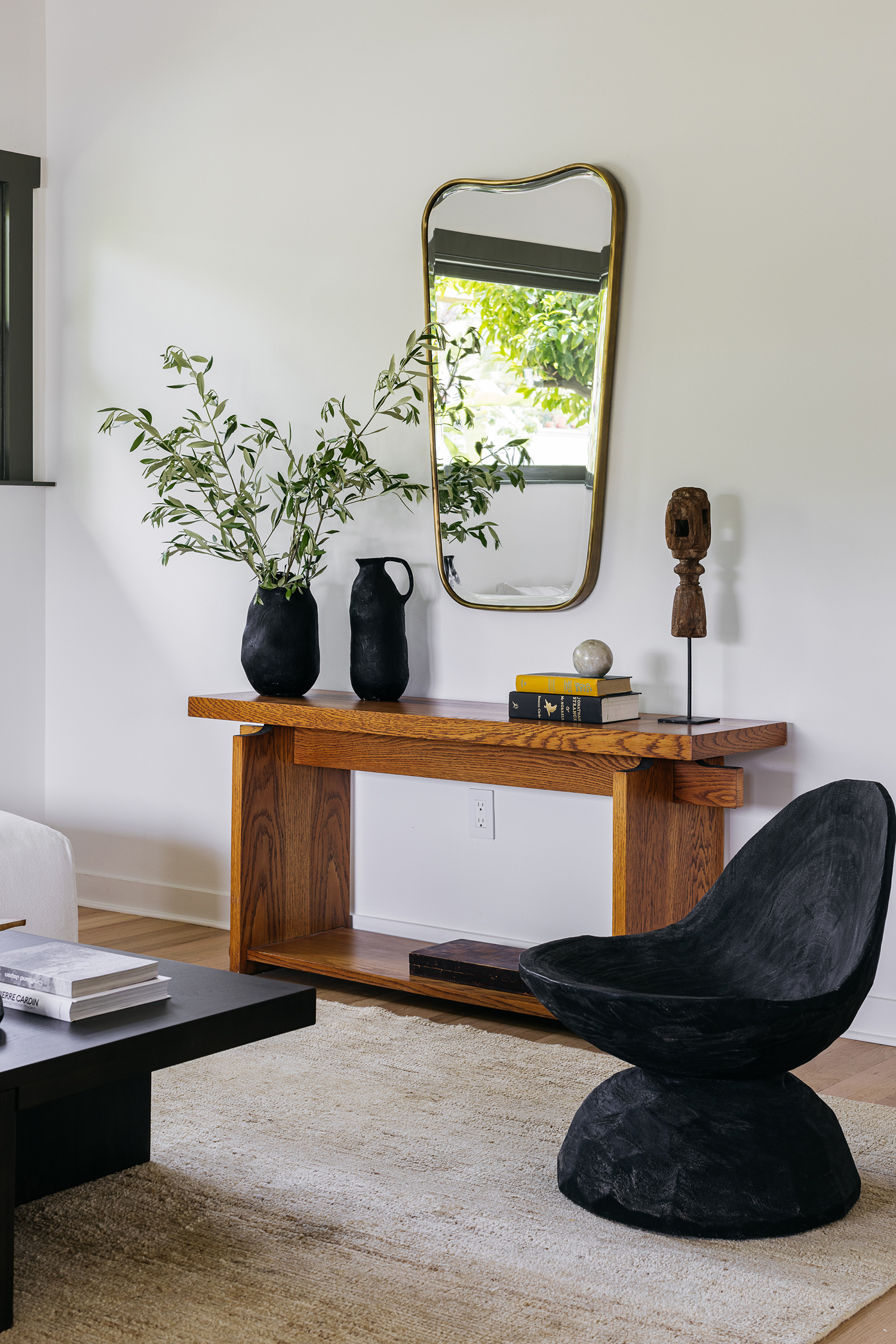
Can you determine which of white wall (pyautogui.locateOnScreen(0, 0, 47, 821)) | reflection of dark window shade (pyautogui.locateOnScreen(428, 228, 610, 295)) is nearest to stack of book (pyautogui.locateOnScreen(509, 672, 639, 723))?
reflection of dark window shade (pyautogui.locateOnScreen(428, 228, 610, 295))

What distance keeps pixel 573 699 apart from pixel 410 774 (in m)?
0.58

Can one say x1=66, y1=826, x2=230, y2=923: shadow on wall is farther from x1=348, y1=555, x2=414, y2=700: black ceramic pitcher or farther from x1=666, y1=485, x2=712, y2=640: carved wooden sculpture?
x1=666, y1=485, x2=712, y2=640: carved wooden sculpture

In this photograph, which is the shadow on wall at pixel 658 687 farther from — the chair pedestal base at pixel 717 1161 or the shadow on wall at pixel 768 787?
the chair pedestal base at pixel 717 1161

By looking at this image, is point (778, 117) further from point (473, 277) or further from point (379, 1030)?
point (379, 1030)

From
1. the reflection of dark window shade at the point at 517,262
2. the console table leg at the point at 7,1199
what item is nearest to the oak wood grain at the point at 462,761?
the reflection of dark window shade at the point at 517,262

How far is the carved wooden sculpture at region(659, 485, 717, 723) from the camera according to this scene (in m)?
2.95

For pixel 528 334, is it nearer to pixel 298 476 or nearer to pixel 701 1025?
pixel 298 476

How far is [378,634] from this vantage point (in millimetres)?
3414

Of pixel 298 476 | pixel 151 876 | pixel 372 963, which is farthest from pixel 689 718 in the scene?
pixel 151 876

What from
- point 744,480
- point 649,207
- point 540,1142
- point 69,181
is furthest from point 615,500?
point 69,181

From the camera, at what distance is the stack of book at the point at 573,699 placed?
293 cm

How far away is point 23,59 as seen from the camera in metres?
4.24

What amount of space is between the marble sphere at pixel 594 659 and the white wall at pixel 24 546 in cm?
205

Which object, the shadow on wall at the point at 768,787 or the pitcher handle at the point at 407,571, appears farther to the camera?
the pitcher handle at the point at 407,571
